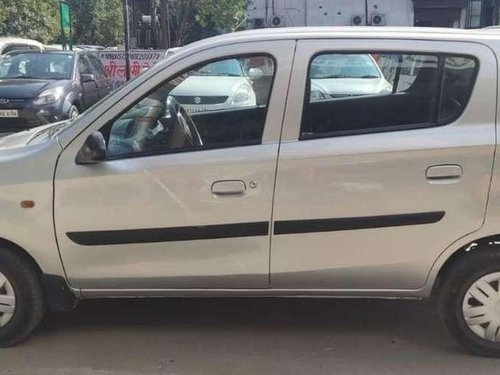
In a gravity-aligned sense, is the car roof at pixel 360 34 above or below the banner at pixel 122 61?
above

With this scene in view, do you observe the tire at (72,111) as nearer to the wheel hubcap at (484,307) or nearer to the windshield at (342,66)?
the windshield at (342,66)

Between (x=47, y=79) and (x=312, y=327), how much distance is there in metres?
8.39

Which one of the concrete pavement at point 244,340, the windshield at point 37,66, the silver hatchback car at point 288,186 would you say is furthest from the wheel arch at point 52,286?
the windshield at point 37,66

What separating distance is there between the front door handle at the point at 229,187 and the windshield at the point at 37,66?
8541 millimetres

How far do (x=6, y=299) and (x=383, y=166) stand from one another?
81.3 inches

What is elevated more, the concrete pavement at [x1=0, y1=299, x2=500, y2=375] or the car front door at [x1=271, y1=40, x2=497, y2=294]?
the car front door at [x1=271, y1=40, x2=497, y2=294]

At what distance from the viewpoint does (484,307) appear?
3.37m

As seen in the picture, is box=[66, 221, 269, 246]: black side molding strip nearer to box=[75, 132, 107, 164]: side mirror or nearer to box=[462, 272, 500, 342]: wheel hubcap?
box=[75, 132, 107, 164]: side mirror

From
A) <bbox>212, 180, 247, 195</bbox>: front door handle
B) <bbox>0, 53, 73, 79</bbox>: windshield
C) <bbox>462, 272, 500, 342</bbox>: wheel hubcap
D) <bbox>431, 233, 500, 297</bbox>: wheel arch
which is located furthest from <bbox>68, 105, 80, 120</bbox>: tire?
<bbox>462, 272, 500, 342</bbox>: wheel hubcap

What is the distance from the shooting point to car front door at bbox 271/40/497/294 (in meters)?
3.19

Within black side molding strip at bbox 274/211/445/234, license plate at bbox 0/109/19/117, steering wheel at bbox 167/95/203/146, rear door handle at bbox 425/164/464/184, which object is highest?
steering wheel at bbox 167/95/203/146

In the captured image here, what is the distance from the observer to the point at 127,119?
11.1 ft

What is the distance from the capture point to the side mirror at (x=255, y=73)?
132 inches

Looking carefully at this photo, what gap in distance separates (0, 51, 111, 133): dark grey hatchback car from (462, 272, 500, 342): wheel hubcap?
7776 millimetres
